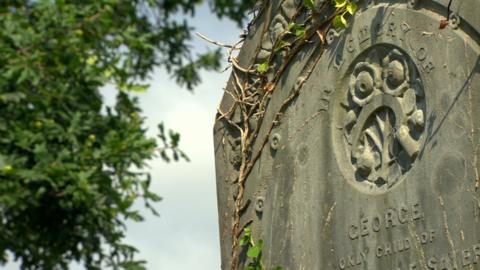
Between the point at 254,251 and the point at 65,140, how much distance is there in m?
3.51

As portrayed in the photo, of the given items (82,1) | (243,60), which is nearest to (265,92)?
(243,60)

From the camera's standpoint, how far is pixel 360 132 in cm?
1016

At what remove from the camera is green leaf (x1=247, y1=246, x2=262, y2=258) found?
1081 cm

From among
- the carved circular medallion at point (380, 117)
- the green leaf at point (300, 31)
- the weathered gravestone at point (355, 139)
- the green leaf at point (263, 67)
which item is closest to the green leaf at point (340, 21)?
the weathered gravestone at point (355, 139)

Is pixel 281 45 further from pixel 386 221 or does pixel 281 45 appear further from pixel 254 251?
pixel 386 221

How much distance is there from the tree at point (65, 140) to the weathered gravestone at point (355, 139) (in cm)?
208

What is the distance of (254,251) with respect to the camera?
10852mm

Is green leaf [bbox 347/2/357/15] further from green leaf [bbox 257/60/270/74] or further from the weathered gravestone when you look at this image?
green leaf [bbox 257/60/270/74]

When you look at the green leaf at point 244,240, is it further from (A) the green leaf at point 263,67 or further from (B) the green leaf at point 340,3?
(B) the green leaf at point 340,3

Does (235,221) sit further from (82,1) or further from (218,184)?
(82,1)

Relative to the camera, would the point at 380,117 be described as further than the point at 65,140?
Yes

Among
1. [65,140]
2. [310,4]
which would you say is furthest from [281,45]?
[65,140]

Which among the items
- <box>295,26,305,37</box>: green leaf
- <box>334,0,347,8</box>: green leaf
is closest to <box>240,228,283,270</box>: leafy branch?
<box>295,26,305,37</box>: green leaf

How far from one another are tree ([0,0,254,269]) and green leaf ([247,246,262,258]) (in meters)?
3.05
